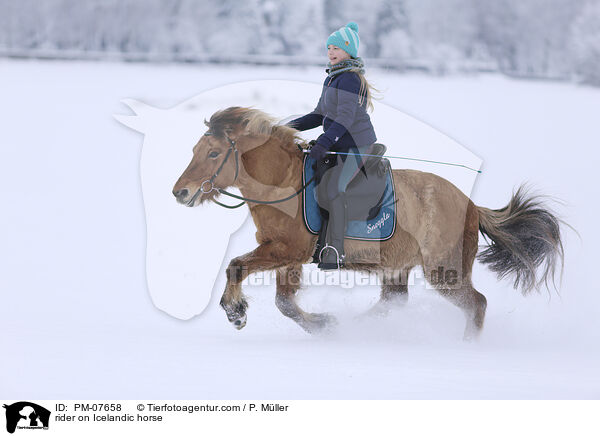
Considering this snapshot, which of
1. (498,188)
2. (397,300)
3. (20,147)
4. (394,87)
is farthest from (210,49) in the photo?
(397,300)

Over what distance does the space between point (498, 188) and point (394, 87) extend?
9797 millimetres

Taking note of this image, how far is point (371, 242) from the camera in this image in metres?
5.21

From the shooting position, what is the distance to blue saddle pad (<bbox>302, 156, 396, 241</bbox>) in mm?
5062

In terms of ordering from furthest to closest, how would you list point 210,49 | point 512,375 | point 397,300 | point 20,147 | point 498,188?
point 210,49 < point 20,147 < point 498,188 < point 397,300 < point 512,375

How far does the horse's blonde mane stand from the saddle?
283mm

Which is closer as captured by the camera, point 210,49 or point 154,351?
point 154,351

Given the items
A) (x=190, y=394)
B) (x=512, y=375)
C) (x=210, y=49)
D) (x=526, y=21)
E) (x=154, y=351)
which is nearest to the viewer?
(x=190, y=394)

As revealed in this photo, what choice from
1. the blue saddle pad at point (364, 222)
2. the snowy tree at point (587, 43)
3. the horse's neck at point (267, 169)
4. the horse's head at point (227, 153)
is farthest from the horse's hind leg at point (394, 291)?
the snowy tree at point (587, 43)

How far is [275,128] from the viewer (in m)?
5.10

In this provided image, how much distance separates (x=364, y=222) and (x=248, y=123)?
3.76 ft

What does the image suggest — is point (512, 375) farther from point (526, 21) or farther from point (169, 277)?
point (526, 21)

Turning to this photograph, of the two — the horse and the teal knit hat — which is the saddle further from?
the teal knit hat

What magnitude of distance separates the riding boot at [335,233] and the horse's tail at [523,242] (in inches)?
58.5
